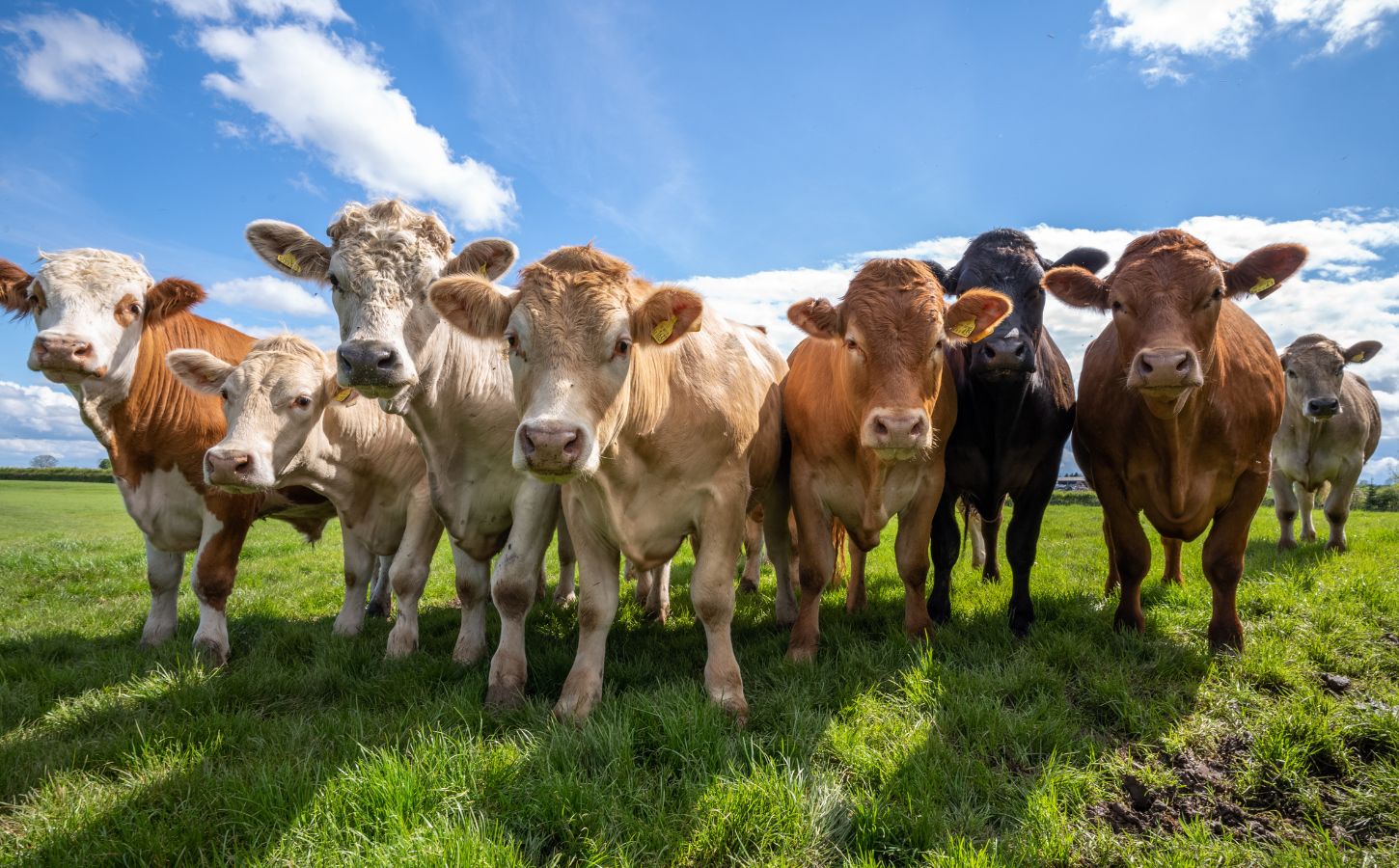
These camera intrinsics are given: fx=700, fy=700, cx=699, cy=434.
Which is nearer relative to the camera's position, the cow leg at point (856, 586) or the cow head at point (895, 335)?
the cow head at point (895, 335)

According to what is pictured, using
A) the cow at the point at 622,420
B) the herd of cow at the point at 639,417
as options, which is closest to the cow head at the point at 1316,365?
the herd of cow at the point at 639,417

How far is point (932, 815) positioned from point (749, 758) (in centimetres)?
73

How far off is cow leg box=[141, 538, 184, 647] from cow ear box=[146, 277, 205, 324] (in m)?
1.88

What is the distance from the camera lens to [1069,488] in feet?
91.4

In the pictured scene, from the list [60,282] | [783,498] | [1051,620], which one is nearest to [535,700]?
[783,498]

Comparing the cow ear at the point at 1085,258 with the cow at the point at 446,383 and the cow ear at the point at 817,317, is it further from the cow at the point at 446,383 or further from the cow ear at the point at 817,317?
the cow at the point at 446,383

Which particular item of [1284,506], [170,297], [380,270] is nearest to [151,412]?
[170,297]

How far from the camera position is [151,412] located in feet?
18.5

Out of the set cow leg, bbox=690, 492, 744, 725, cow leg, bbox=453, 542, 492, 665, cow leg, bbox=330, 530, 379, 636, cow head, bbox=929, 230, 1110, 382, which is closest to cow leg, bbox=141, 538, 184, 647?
cow leg, bbox=330, 530, 379, 636

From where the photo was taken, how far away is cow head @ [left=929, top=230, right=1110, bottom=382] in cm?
460

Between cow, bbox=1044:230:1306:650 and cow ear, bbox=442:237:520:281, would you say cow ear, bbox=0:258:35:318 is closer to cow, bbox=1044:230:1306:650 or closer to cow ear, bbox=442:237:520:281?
cow ear, bbox=442:237:520:281

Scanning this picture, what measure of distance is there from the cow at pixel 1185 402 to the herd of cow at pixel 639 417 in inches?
0.8

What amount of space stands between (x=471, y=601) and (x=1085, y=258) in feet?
19.0

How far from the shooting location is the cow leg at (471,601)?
15.8ft
